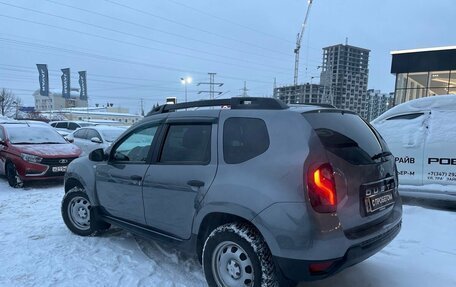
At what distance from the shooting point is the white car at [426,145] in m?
6.19

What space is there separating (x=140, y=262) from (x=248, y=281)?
5.19 ft

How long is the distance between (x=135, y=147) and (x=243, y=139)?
1.72 m

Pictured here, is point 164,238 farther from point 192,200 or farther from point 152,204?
point 192,200

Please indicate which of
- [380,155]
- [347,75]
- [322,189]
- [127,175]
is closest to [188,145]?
[127,175]

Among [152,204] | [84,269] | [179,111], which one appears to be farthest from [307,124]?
[84,269]

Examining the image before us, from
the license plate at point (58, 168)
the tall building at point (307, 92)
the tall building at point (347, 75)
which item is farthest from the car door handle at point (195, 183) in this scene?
the tall building at point (347, 75)

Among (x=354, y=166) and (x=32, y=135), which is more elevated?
(x=354, y=166)

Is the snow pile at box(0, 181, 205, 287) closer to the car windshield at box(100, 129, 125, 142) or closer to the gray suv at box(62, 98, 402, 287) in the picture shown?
the gray suv at box(62, 98, 402, 287)

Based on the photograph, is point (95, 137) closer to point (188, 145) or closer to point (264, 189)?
point (188, 145)

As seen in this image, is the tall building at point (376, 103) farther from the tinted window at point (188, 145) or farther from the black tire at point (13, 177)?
the tinted window at point (188, 145)

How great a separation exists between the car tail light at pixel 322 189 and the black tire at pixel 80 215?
3.23m

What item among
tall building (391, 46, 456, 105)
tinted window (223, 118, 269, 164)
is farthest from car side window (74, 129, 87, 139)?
tall building (391, 46, 456, 105)

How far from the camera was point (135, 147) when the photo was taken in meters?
4.39

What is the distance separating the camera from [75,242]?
4.77 m
